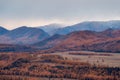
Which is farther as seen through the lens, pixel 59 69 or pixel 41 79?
pixel 59 69

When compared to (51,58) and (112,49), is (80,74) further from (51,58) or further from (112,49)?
(112,49)

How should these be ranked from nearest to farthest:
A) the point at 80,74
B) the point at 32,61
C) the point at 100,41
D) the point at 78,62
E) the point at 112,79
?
the point at 112,79 < the point at 80,74 < the point at 78,62 < the point at 32,61 < the point at 100,41

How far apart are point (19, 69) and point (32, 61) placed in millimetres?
11805

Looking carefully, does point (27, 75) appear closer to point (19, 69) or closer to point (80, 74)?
point (19, 69)

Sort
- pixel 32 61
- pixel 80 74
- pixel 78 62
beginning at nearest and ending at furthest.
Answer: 1. pixel 80 74
2. pixel 78 62
3. pixel 32 61

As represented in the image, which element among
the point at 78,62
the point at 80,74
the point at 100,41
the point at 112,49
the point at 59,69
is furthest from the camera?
the point at 100,41

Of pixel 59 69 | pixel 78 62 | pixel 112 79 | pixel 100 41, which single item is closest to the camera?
pixel 112 79

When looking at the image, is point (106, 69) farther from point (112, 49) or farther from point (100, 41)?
point (100, 41)

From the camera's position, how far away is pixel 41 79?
297 ft

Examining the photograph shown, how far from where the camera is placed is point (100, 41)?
649 feet

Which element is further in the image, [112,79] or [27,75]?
[27,75]

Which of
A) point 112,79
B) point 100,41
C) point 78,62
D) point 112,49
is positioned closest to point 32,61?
point 78,62

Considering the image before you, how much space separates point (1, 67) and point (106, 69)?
38350mm

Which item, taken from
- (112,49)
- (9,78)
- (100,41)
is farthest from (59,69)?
(100,41)
